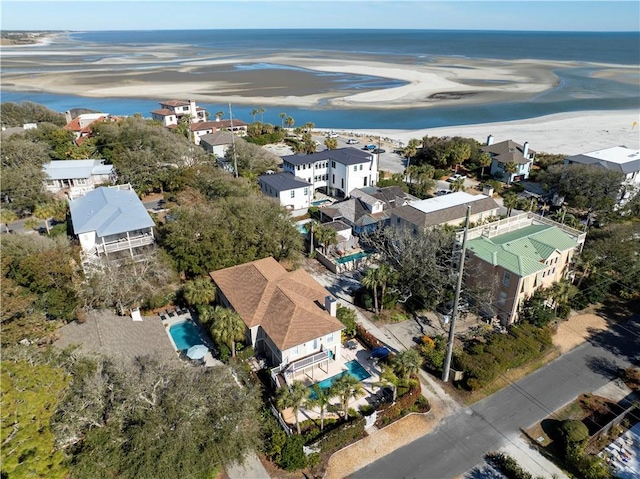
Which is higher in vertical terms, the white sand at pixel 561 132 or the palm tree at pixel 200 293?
the palm tree at pixel 200 293

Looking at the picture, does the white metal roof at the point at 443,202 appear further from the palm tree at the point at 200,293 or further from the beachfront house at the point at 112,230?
the beachfront house at the point at 112,230

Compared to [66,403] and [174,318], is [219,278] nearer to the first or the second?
[174,318]

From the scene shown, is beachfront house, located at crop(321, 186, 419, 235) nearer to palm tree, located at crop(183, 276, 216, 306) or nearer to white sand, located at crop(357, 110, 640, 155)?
palm tree, located at crop(183, 276, 216, 306)

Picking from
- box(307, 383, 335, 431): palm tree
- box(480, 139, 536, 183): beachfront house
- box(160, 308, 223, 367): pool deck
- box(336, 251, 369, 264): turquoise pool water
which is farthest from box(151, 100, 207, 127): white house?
box(307, 383, 335, 431): palm tree

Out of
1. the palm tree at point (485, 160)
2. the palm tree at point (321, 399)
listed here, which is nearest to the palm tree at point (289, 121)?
the palm tree at point (485, 160)

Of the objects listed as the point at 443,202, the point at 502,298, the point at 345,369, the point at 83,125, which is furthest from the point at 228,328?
the point at 83,125

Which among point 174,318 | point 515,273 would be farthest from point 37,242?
point 515,273
